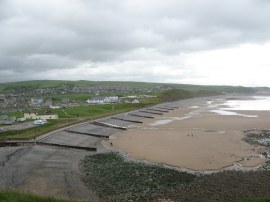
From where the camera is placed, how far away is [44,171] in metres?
26.3

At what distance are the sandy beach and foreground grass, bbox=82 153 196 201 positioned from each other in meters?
3.12

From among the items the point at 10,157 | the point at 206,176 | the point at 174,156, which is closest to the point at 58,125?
the point at 10,157

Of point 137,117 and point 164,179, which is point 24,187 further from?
point 137,117

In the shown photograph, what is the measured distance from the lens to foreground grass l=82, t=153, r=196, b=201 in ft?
68.8

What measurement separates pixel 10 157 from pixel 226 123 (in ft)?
126

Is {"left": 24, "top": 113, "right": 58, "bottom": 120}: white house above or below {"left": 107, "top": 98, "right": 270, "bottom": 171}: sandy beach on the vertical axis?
above

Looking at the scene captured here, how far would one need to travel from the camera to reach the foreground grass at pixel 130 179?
2098 centimetres

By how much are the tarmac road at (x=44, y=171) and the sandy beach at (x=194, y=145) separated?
720cm

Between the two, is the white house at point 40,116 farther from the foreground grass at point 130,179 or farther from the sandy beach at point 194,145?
the foreground grass at point 130,179

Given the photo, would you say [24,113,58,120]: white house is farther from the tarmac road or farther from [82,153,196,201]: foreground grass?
[82,153,196,201]: foreground grass

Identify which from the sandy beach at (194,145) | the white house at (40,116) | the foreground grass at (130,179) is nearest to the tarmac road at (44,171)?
the foreground grass at (130,179)

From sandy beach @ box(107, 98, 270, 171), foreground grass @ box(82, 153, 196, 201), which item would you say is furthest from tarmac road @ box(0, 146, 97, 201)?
sandy beach @ box(107, 98, 270, 171)

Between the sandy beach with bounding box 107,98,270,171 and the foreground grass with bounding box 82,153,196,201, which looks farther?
the sandy beach with bounding box 107,98,270,171

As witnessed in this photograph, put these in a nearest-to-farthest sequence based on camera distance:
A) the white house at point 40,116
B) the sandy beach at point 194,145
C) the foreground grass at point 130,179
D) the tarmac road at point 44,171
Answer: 1. the foreground grass at point 130,179
2. the tarmac road at point 44,171
3. the sandy beach at point 194,145
4. the white house at point 40,116
